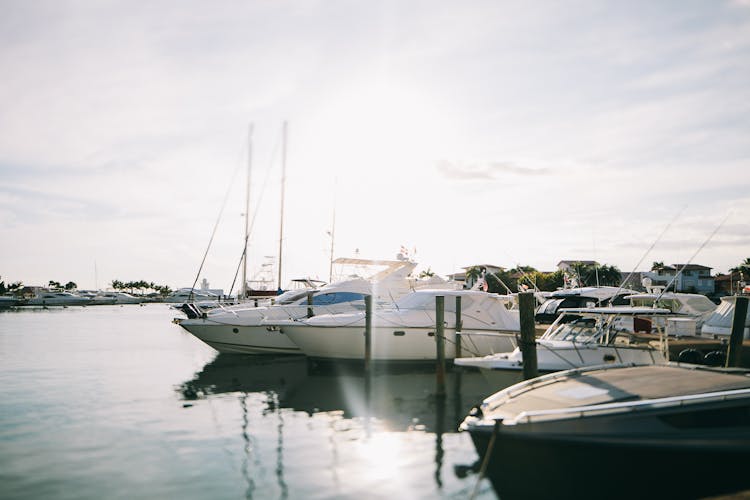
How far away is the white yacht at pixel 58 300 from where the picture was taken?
101m

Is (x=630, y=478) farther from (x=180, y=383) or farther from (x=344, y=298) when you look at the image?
(x=344, y=298)

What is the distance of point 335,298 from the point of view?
26594mm

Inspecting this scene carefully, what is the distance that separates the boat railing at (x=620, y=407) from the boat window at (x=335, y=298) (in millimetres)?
18120

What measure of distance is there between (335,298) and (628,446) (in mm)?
19090

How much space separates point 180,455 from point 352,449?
A: 10.4 feet

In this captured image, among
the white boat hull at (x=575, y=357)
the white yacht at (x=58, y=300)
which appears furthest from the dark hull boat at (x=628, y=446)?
the white yacht at (x=58, y=300)

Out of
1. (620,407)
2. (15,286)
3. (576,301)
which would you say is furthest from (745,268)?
(15,286)

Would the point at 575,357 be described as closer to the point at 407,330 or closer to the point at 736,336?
the point at 736,336

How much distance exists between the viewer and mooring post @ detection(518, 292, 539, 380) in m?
12.4

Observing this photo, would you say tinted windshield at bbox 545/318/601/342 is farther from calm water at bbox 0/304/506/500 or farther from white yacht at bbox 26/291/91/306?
white yacht at bbox 26/291/91/306

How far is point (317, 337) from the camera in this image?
20656mm

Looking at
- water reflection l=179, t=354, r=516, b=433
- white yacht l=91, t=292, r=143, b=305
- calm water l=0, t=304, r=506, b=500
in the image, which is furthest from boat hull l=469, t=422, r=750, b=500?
white yacht l=91, t=292, r=143, b=305

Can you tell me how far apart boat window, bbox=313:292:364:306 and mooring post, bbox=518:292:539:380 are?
14554 millimetres

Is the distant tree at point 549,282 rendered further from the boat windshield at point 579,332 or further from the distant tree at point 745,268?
the boat windshield at point 579,332
